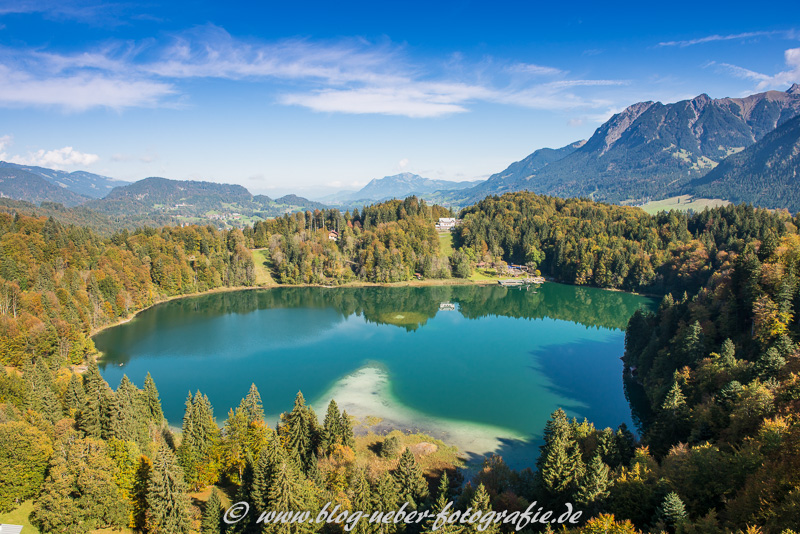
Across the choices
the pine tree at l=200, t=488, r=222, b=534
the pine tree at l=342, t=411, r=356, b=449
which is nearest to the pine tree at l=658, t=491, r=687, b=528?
the pine tree at l=342, t=411, r=356, b=449

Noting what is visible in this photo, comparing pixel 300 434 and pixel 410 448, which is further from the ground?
pixel 300 434

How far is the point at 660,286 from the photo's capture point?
95.6m

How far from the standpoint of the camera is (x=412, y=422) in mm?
40375

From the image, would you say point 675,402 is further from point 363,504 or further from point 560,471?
point 363,504

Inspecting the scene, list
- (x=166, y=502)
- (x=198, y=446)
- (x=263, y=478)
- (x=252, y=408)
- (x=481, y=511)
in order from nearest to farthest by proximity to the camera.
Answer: (x=481, y=511) → (x=166, y=502) → (x=263, y=478) → (x=198, y=446) → (x=252, y=408)

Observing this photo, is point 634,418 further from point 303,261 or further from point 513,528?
point 303,261

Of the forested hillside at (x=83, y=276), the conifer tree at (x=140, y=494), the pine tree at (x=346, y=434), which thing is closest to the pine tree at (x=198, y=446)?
the conifer tree at (x=140, y=494)

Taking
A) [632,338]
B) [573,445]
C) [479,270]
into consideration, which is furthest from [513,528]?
[479,270]

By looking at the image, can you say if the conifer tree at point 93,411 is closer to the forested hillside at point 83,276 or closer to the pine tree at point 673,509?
the forested hillside at point 83,276

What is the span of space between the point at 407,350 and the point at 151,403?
1372 inches

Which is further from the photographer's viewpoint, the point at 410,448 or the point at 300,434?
the point at 410,448

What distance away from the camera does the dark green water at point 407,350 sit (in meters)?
45.3

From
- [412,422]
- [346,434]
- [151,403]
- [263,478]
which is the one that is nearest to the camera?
[263,478]

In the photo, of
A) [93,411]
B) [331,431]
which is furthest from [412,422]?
[93,411]
